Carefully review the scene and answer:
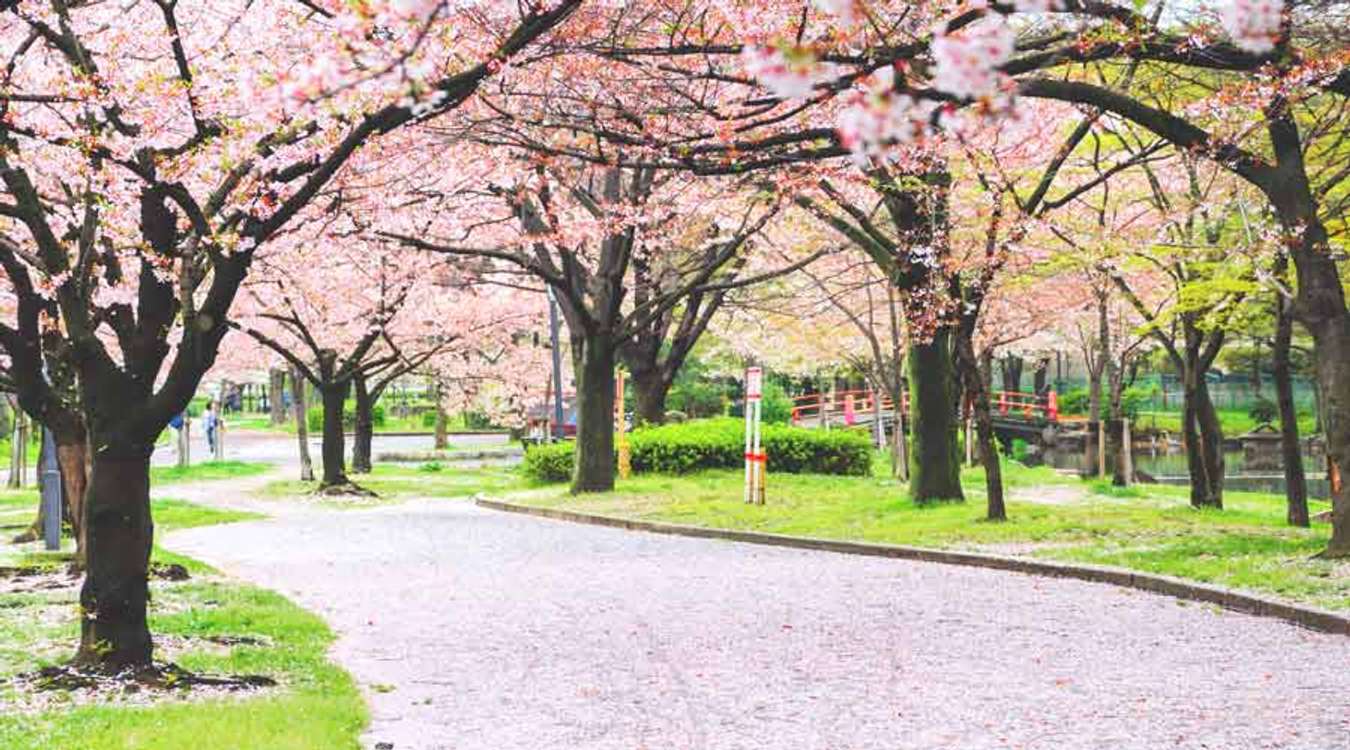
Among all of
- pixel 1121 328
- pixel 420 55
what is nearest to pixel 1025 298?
pixel 1121 328

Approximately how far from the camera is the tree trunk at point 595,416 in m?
25.4

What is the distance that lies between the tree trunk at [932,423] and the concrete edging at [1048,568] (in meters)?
2.97

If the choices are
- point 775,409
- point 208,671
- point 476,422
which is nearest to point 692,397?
point 775,409

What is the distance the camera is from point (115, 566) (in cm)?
825

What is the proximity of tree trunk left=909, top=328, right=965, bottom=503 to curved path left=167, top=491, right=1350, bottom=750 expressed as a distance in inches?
199

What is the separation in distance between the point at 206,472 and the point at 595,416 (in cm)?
1760

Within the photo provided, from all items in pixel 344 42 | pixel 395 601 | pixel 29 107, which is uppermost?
pixel 29 107

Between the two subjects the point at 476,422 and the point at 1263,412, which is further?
the point at 476,422

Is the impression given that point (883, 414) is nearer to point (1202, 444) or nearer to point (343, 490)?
point (343, 490)

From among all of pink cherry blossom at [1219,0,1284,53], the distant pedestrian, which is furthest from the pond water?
the distant pedestrian

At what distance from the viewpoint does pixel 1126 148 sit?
19609 millimetres

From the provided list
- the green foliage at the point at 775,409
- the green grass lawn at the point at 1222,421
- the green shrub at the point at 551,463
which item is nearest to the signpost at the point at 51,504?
the green shrub at the point at 551,463

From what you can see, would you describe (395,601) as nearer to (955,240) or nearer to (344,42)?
(344,42)

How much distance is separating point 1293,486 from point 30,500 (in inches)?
901
